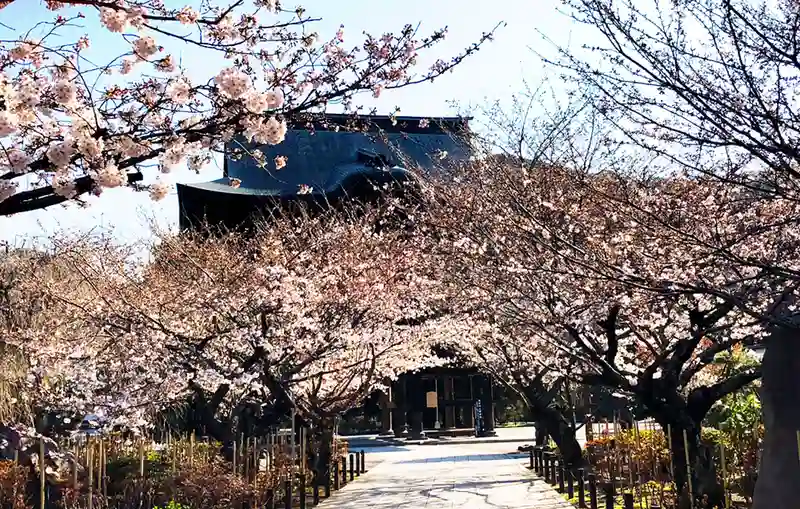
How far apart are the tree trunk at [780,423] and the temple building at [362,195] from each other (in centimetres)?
1474

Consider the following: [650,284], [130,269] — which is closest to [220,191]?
[130,269]

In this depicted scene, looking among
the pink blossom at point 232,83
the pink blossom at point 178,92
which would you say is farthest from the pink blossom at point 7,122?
the pink blossom at point 232,83

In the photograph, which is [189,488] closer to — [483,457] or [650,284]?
[650,284]

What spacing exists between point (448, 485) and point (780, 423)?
389 inches

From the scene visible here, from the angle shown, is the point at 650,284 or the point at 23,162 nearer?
the point at 23,162

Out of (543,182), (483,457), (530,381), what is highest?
(543,182)

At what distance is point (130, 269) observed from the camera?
19.0m

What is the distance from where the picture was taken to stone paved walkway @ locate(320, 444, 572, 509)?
13.2m

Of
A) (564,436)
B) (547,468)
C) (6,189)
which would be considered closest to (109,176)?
(6,189)

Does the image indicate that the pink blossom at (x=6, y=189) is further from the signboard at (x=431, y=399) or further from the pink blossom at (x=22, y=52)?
the signboard at (x=431, y=399)

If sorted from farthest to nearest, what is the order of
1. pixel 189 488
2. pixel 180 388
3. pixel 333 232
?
pixel 333 232, pixel 180 388, pixel 189 488

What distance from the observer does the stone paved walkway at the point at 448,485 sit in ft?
43.3

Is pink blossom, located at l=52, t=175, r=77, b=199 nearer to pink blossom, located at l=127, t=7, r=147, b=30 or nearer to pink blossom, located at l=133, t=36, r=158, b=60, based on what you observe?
pink blossom, located at l=133, t=36, r=158, b=60

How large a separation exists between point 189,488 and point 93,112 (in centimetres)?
721
